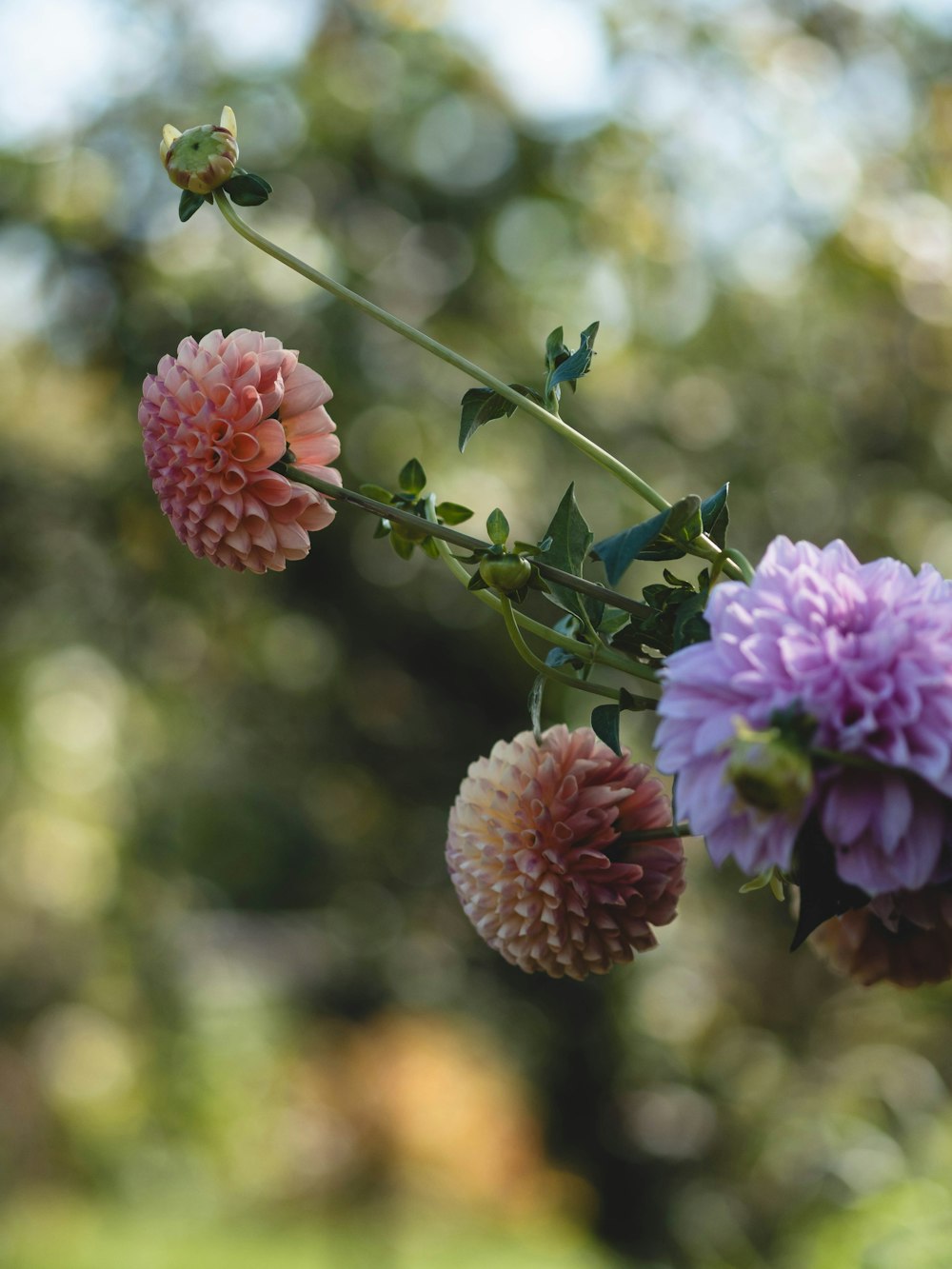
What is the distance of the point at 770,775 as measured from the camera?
9.7 inches

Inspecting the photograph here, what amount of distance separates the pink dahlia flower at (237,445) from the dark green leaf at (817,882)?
0.16 meters

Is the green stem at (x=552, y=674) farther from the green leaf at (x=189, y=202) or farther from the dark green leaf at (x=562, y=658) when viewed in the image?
the green leaf at (x=189, y=202)

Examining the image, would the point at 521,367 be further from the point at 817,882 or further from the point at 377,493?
the point at 817,882

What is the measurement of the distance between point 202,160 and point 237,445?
0.34 feet

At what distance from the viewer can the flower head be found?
1.28 feet

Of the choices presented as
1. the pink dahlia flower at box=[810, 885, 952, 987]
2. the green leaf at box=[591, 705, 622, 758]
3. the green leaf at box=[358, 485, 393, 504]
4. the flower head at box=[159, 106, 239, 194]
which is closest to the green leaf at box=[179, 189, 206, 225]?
the flower head at box=[159, 106, 239, 194]

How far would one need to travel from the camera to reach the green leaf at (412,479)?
41 centimetres

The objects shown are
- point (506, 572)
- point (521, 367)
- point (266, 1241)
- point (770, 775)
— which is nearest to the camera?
point (770, 775)

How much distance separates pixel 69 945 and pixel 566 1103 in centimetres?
228

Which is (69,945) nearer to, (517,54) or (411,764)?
(411,764)

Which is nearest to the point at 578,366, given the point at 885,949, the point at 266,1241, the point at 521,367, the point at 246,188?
the point at 246,188

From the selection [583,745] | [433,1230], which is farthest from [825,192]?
[433,1230]

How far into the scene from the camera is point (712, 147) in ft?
6.77

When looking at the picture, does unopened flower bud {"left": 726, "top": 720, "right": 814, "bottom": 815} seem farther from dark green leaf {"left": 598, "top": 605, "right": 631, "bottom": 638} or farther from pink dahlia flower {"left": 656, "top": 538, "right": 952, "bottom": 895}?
dark green leaf {"left": 598, "top": 605, "right": 631, "bottom": 638}
